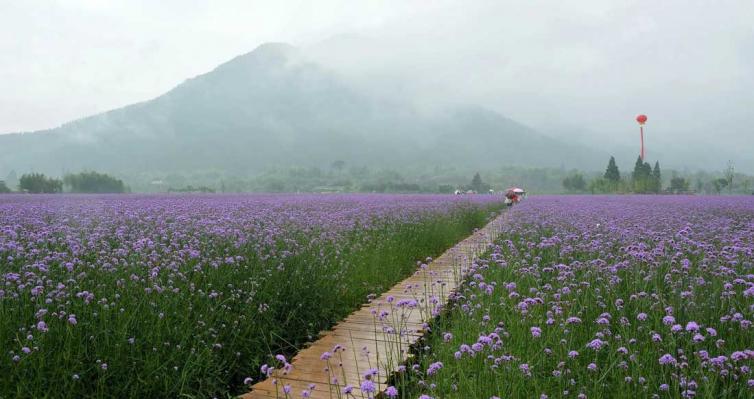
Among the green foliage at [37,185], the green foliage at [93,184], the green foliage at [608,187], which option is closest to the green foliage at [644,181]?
the green foliage at [608,187]

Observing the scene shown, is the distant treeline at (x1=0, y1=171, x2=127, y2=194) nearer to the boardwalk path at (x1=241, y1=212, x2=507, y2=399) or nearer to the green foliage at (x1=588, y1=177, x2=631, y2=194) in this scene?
the boardwalk path at (x1=241, y1=212, x2=507, y2=399)

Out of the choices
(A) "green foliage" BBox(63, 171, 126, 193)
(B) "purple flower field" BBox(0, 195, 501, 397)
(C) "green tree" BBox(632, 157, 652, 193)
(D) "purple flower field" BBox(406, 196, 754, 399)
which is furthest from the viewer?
(C) "green tree" BBox(632, 157, 652, 193)

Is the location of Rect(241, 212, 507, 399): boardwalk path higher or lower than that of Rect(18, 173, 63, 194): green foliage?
lower

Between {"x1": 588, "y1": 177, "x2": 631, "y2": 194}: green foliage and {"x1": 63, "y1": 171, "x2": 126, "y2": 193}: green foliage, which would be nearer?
{"x1": 63, "y1": 171, "x2": 126, "y2": 193}: green foliage

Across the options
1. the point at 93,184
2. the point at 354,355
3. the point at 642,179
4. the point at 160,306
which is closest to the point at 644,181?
the point at 642,179

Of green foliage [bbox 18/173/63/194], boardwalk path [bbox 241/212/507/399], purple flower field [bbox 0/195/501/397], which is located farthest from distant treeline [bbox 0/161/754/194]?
boardwalk path [bbox 241/212/507/399]

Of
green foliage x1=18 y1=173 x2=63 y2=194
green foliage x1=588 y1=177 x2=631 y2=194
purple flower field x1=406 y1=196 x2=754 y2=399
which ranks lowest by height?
purple flower field x1=406 y1=196 x2=754 y2=399

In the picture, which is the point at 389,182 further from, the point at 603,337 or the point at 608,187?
the point at 603,337

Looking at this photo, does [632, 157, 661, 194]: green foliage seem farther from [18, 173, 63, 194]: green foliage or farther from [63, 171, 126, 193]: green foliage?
[18, 173, 63, 194]: green foliage

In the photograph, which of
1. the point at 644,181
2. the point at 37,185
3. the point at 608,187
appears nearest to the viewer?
the point at 37,185

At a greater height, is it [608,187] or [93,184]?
[93,184]

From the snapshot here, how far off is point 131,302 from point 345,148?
186m

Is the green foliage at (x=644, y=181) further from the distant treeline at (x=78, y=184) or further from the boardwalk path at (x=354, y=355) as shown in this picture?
the boardwalk path at (x=354, y=355)

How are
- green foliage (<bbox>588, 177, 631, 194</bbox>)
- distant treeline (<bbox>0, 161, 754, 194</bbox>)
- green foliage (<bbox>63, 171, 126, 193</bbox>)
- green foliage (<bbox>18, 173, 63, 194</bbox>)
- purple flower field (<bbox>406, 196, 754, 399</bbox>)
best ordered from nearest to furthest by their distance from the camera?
purple flower field (<bbox>406, 196, 754, 399</bbox>)
green foliage (<bbox>18, 173, 63, 194</bbox>)
green foliage (<bbox>63, 171, 126, 193</bbox>)
distant treeline (<bbox>0, 161, 754, 194</bbox>)
green foliage (<bbox>588, 177, 631, 194</bbox>)
